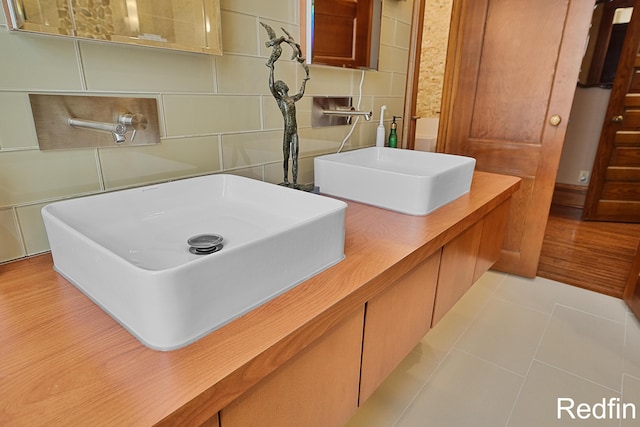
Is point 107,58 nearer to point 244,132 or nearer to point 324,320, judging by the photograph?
point 244,132

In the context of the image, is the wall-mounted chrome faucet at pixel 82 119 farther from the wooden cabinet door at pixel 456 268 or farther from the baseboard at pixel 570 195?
the baseboard at pixel 570 195

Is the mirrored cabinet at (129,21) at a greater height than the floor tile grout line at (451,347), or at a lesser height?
greater

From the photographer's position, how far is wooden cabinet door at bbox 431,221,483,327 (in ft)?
3.60

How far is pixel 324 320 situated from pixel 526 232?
81.6 inches

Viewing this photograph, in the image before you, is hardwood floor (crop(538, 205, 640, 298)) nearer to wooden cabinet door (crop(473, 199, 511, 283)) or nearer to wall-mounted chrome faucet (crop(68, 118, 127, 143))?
wooden cabinet door (crop(473, 199, 511, 283))

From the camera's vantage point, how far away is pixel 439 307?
1.14m

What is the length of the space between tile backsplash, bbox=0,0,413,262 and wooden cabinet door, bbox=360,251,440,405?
615mm

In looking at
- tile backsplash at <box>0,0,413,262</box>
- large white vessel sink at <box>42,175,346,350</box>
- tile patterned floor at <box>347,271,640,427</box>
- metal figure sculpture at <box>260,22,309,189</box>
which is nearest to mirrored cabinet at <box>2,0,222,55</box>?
tile backsplash at <box>0,0,413,262</box>

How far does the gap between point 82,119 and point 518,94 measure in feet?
6.91

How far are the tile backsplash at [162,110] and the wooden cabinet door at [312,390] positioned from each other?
2.01 ft

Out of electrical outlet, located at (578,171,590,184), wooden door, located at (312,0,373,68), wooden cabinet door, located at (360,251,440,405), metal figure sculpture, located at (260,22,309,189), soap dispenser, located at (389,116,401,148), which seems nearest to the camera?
wooden cabinet door, located at (360,251,440,405)

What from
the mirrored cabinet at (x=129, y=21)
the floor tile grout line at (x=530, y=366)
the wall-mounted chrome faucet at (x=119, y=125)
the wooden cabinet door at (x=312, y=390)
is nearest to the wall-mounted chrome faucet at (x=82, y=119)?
the wall-mounted chrome faucet at (x=119, y=125)

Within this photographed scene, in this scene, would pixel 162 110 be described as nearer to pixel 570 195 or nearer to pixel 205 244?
pixel 205 244

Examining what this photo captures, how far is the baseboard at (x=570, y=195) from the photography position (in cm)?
365
